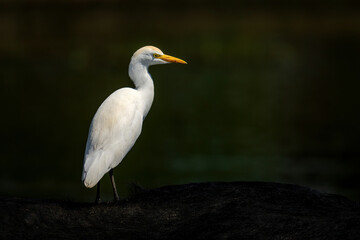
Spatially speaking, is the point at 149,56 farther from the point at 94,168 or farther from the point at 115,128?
the point at 94,168

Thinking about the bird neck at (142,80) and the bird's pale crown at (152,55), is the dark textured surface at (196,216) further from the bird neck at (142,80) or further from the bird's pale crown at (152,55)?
the bird's pale crown at (152,55)

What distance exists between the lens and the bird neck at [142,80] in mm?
7230

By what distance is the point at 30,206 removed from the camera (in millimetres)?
5523

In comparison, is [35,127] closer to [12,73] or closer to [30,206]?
[12,73]

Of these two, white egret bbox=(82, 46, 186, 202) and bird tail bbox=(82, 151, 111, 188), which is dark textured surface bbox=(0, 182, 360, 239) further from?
white egret bbox=(82, 46, 186, 202)

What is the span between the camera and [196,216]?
5496 millimetres

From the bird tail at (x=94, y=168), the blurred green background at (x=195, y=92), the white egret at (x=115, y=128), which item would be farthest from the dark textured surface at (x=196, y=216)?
the blurred green background at (x=195, y=92)

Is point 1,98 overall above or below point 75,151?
above

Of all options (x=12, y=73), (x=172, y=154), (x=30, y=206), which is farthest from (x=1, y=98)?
(x=30, y=206)

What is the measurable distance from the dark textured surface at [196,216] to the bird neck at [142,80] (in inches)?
52.9

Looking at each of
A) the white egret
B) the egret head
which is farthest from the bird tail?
the egret head

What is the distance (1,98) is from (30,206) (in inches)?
795

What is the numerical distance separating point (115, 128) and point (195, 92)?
18.6 metres

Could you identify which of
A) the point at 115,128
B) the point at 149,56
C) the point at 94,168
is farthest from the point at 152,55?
the point at 94,168
